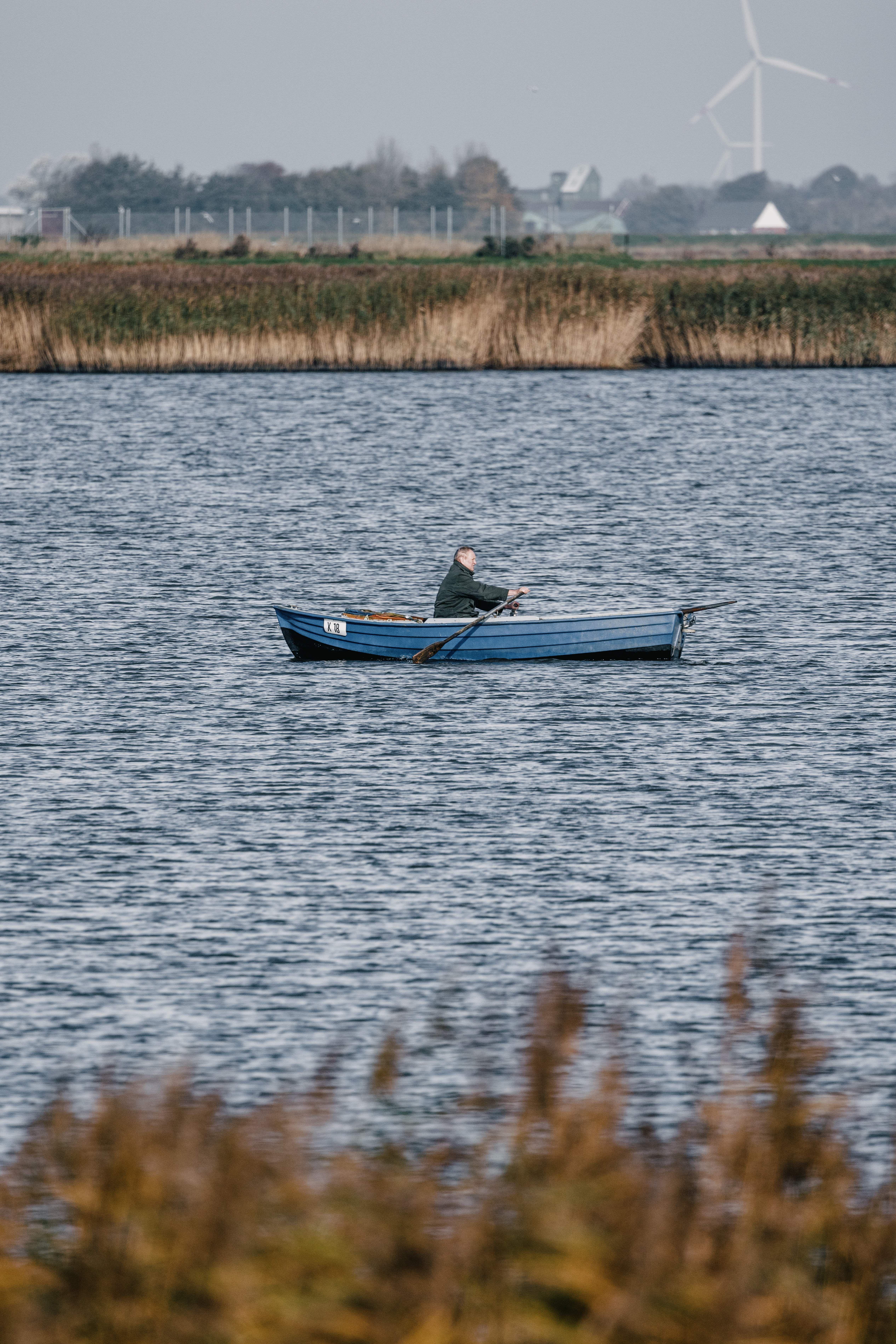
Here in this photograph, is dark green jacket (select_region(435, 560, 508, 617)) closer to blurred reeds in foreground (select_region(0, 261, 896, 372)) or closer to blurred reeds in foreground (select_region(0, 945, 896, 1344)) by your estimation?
blurred reeds in foreground (select_region(0, 945, 896, 1344))

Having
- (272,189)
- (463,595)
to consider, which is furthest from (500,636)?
(272,189)

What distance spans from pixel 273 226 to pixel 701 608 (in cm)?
7794

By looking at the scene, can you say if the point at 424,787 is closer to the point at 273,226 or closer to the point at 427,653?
the point at 427,653

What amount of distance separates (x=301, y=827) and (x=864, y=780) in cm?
448

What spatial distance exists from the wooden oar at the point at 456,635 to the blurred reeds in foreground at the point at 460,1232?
43.0 feet

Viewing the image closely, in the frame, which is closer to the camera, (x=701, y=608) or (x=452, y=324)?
(x=701, y=608)

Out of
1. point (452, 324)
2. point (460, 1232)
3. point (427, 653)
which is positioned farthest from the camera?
point (452, 324)

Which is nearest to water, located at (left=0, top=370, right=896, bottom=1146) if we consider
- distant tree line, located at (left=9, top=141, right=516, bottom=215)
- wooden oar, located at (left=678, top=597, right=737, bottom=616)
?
wooden oar, located at (left=678, top=597, right=737, bottom=616)

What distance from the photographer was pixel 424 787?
14.7 m

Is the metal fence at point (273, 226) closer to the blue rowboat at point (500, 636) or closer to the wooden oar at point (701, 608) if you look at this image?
the wooden oar at point (701, 608)

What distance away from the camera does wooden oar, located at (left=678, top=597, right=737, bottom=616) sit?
62.6ft

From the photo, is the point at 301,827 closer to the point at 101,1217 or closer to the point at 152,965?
the point at 152,965

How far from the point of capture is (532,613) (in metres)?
22.2

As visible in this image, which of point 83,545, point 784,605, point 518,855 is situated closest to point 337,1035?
point 518,855
